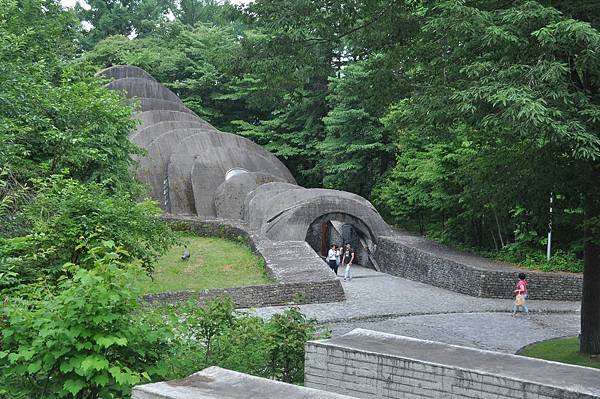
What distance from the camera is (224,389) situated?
5957 millimetres

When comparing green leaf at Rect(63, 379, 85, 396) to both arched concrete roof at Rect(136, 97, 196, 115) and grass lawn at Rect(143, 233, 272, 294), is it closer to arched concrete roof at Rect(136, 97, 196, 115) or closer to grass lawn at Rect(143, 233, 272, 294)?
grass lawn at Rect(143, 233, 272, 294)

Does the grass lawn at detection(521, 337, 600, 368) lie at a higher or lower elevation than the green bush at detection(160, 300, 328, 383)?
lower

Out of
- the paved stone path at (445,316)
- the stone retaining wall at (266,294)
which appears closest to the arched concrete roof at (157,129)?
the paved stone path at (445,316)

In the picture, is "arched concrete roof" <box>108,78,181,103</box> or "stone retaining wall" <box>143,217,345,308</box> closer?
"stone retaining wall" <box>143,217,345,308</box>

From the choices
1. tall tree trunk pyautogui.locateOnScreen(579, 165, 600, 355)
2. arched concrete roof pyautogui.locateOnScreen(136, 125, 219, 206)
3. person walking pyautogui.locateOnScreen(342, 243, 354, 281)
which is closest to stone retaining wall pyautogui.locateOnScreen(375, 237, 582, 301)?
person walking pyautogui.locateOnScreen(342, 243, 354, 281)

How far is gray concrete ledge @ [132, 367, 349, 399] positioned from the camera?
574 cm

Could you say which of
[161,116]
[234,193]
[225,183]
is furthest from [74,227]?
[161,116]

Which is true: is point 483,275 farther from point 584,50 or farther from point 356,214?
point 584,50

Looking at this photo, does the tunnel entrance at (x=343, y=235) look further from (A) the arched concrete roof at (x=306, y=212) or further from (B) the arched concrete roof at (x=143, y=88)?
(B) the arched concrete roof at (x=143, y=88)

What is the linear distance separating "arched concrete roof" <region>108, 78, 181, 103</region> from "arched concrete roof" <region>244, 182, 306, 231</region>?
11022 millimetres

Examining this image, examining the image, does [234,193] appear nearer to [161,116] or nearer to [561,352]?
[161,116]

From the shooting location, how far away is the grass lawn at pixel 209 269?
60.0 feet

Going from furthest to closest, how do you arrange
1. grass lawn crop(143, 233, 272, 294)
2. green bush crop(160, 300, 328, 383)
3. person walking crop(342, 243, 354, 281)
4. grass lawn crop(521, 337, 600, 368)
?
person walking crop(342, 243, 354, 281)
grass lawn crop(143, 233, 272, 294)
grass lawn crop(521, 337, 600, 368)
green bush crop(160, 300, 328, 383)

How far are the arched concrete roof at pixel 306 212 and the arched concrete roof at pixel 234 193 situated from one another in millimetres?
3493
